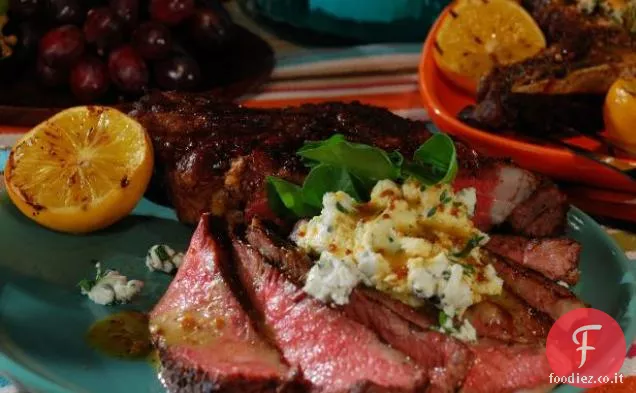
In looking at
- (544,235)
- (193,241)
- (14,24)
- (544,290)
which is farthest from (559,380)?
(14,24)

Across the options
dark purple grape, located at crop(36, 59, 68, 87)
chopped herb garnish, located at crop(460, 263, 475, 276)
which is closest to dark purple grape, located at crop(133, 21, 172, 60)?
dark purple grape, located at crop(36, 59, 68, 87)

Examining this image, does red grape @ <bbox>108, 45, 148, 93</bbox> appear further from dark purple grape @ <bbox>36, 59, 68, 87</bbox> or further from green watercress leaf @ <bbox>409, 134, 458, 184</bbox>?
green watercress leaf @ <bbox>409, 134, 458, 184</bbox>

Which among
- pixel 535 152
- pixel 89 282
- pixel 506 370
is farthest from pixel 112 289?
pixel 535 152

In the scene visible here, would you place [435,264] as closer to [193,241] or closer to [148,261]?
[193,241]

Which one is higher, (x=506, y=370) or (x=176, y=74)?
(x=506, y=370)

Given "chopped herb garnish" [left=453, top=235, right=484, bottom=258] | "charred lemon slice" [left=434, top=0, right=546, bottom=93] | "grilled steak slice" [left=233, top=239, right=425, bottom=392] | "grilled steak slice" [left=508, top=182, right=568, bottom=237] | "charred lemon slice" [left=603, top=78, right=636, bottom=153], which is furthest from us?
"charred lemon slice" [left=434, top=0, right=546, bottom=93]

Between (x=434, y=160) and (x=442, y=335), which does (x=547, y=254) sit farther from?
(x=442, y=335)

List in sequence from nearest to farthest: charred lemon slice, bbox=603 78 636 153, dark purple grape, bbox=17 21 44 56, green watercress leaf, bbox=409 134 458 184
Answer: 1. green watercress leaf, bbox=409 134 458 184
2. charred lemon slice, bbox=603 78 636 153
3. dark purple grape, bbox=17 21 44 56
